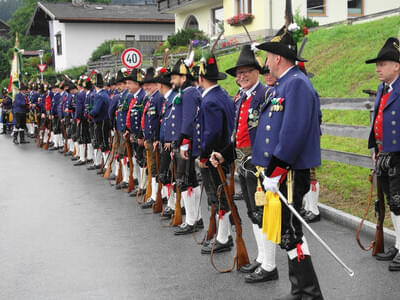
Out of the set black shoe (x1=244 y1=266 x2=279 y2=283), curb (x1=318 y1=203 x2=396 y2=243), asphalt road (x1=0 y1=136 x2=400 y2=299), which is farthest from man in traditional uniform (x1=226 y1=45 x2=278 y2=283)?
curb (x1=318 y1=203 x2=396 y2=243)

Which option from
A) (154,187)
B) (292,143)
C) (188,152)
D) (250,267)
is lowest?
(250,267)

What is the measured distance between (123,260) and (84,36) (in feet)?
147

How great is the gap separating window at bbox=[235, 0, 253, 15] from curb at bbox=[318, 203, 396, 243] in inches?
973

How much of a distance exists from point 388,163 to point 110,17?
4595cm

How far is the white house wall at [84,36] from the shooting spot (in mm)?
47594

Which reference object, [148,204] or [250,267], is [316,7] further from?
[250,267]

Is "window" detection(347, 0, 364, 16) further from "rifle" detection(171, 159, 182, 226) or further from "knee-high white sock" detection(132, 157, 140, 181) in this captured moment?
"rifle" detection(171, 159, 182, 226)

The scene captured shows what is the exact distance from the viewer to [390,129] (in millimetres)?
5168

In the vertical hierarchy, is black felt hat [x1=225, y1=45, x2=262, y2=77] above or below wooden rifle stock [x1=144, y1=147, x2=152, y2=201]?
above

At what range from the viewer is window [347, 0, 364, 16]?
30.9 m

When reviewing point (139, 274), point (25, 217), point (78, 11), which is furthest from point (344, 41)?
point (78, 11)

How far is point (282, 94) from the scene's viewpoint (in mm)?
4148

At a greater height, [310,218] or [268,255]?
[268,255]

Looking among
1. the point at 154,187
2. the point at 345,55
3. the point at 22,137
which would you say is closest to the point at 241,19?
the point at 345,55
